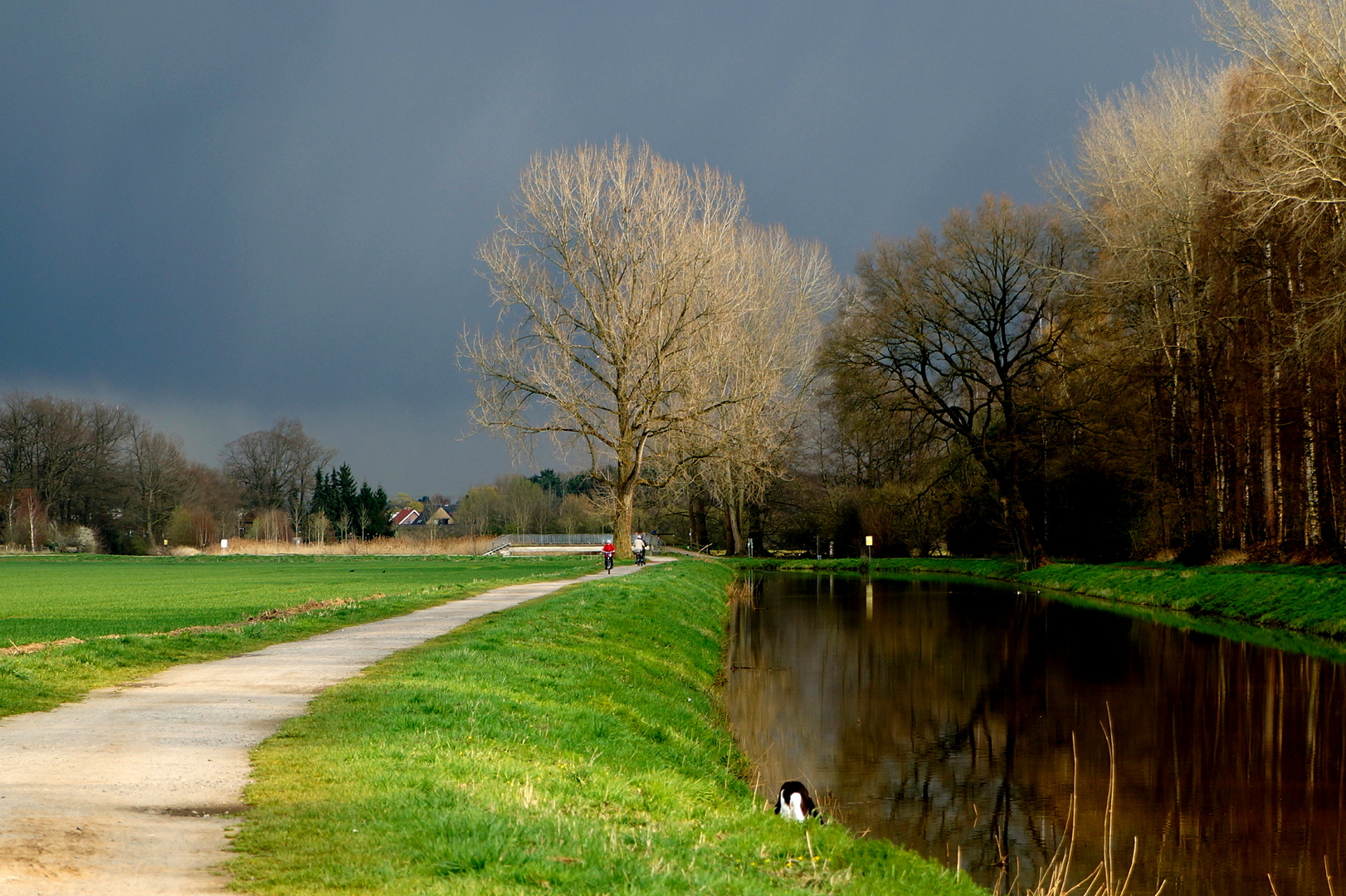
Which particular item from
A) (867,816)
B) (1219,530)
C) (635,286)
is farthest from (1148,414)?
(867,816)

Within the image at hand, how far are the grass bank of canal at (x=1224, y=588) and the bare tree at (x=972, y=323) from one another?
19.3ft

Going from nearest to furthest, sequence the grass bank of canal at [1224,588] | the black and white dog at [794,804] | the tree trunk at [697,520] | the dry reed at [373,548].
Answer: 1. the black and white dog at [794,804]
2. the grass bank of canal at [1224,588]
3. the tree trunk at [697,520]
4. the dry reed at [373,548]

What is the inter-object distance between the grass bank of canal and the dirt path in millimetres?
20442

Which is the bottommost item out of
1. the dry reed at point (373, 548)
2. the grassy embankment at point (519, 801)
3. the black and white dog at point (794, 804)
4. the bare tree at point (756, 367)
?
the dry reed at point (373, 548)

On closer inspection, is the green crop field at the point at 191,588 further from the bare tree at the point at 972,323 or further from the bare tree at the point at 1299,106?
the bare tree at the point at 1299,106

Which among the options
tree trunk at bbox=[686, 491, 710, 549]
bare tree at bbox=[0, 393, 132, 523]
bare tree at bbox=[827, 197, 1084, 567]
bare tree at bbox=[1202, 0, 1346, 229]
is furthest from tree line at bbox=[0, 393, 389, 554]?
bare tree at bbox=[1202, 0, 1346, 229]

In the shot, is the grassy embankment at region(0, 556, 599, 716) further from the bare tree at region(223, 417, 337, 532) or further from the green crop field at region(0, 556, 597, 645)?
the bare tree at region(223, 417, 337, 532)

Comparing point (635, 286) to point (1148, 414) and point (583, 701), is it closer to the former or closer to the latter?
point (1148, 414)

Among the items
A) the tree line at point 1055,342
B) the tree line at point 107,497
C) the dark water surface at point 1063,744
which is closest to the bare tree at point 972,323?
the tree line at point 1055,342

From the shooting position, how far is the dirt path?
5.09 metres

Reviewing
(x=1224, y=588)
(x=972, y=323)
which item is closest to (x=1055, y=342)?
(x=972, y=323)

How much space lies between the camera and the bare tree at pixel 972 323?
4272 cm

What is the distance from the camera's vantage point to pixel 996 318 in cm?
4434

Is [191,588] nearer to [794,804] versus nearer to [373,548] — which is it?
[794,804]
